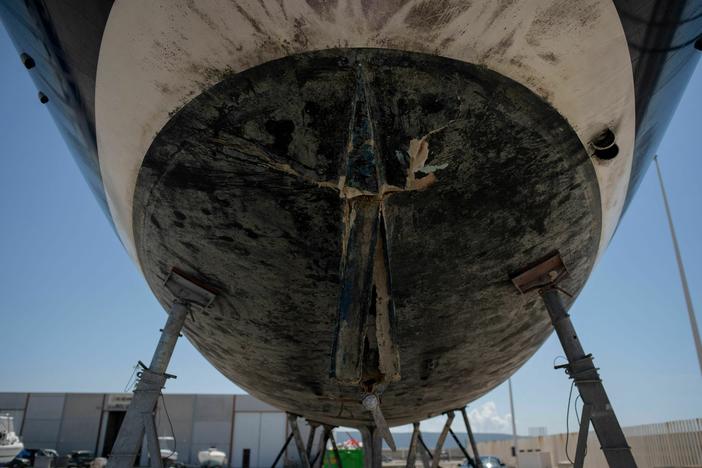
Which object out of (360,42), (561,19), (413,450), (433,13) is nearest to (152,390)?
(360,42)

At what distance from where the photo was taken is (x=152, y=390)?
284 cm

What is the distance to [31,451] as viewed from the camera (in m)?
23.9

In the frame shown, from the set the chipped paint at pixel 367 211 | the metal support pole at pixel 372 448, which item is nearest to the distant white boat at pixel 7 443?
the metal support pole at pixel 372 448

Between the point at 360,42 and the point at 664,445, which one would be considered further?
the point at 664,445

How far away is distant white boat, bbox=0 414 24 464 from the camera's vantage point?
19.3 meters

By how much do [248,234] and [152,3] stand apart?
51.3 inches

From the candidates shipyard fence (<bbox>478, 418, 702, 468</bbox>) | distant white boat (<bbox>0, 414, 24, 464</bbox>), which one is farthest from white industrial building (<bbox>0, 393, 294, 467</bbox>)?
shipyard fence (<bbox>478, 418, 702, 468</bbox>)

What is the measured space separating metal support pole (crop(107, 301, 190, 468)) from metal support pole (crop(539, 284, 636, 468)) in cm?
248

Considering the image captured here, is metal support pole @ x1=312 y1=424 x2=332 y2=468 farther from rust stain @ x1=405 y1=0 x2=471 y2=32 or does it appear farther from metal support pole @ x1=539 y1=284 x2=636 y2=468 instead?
rust stain @ x1=405 y1=0 x2=471 y2=32

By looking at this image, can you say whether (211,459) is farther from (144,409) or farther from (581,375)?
(581,375)

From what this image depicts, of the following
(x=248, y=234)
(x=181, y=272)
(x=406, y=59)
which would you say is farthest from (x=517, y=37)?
(x=181, y=272)

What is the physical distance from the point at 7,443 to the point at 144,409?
2262 centimetres

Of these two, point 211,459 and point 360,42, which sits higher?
point 360,42

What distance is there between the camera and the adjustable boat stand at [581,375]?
2.55m
